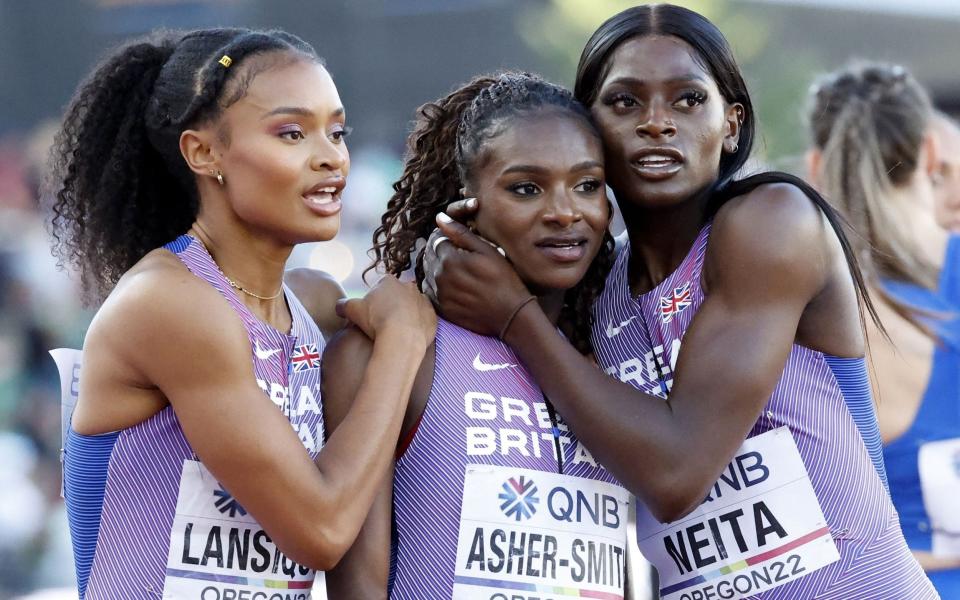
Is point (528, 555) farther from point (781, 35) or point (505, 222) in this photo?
point (781, 35)

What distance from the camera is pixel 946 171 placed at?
4.73 m

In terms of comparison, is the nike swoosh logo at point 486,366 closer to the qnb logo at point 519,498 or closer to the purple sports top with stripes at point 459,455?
the purple sports top with stripes at point 459,455

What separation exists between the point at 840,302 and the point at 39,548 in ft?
19.9

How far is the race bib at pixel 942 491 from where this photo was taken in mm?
3783

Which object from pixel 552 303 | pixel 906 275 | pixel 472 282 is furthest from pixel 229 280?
pixel 906 275

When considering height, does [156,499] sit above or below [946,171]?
below

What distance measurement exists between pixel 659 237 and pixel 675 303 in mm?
220

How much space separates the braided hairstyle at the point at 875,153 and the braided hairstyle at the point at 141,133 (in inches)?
82.1

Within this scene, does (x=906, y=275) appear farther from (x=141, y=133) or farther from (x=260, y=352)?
(x=141, y=133)

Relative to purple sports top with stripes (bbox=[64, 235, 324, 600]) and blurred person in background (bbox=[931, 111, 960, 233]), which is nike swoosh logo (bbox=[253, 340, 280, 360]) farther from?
blurred person in background (bbox=[931, 111, 960, 233])

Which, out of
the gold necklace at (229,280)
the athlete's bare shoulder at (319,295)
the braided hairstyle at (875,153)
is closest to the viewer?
the gold necklace at (229,280)

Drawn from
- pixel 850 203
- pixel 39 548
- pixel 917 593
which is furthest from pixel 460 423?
pixel 39 548

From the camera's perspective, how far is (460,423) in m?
2.75

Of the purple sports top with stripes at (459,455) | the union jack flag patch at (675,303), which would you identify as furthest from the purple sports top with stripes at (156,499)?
the union jack flag patch at (675,303)
